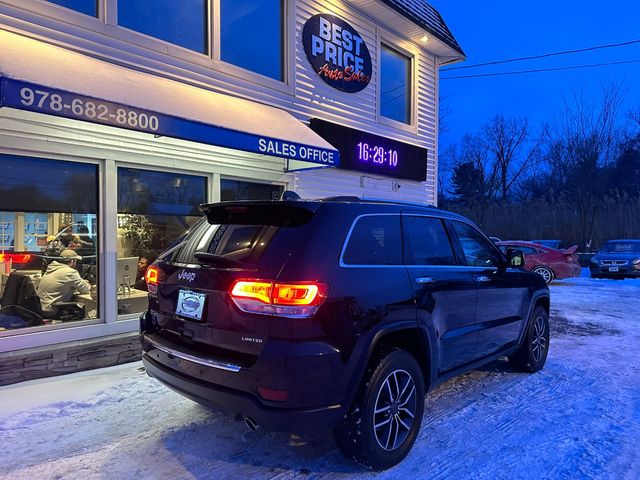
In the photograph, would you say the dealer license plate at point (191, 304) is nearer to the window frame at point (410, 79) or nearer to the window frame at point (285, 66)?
the window frame at point (285, 66)

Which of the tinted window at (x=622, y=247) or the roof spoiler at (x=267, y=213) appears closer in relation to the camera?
the roof spoiler at (x=267, y=213)

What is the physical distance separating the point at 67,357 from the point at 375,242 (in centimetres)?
371

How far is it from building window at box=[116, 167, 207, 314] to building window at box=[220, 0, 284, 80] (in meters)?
2.03

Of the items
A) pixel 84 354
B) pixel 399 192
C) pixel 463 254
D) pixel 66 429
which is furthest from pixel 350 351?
pixel 399 192

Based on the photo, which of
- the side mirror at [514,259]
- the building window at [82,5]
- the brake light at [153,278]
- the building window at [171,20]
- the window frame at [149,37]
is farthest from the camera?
the building window at [171,20]

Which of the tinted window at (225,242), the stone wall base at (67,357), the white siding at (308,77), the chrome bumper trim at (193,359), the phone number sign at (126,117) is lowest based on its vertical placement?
the stone wall base at (67,357)

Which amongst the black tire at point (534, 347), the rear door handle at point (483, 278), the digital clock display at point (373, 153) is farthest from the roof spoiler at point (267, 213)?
the digital clock display at point (373, 153)

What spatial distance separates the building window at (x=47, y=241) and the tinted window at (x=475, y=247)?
4.11 metres

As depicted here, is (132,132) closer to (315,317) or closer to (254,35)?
(254,35)

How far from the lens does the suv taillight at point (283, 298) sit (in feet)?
8.73

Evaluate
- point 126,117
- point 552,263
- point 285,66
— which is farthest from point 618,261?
point 126,117

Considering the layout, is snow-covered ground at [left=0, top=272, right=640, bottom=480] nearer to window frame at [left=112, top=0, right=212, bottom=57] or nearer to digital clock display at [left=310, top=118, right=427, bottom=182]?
window frame at [left=112, top=0, right=212, bottom=57]

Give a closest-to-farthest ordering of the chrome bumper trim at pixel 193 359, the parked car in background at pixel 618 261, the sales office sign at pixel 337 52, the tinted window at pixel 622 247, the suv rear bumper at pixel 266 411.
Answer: the suv rear bumper at pixel 266 411, the chrome bumper trim at pixel 193 359, the sales office sign at pixel 337 52, the parked car in background at pixel 618 261, the tinted window at pixel 622 247

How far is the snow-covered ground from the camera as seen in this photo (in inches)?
121
